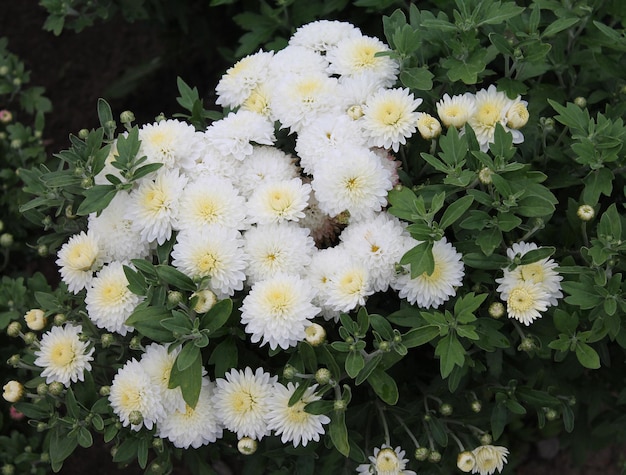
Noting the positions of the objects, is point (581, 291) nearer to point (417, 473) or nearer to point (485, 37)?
point (417, 473)

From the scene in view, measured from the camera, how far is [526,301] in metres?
1.94

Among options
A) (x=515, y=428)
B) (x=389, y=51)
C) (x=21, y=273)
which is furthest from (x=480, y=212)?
(x=21, y=273)

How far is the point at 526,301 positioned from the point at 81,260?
50.4 inches

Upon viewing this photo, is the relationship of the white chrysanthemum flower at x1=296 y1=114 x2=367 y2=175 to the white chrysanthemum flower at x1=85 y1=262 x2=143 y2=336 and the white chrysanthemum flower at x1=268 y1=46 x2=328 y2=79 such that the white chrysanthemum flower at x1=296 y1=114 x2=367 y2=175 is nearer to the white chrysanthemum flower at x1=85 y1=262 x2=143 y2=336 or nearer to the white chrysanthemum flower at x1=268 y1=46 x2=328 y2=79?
the white chrysanthemum flower at x1=268 y1=46 x2=328 y2=79

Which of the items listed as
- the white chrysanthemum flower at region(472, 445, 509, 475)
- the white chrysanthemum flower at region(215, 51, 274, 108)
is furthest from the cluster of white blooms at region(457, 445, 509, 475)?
the white chrysanthemum flower at region(215, 51, 274, 108)

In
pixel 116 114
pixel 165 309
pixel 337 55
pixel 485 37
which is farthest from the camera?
pixel 116 114

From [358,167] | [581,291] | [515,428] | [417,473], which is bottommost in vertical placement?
[515,428]

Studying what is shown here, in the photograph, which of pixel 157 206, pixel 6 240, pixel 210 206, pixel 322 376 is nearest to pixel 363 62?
pixel 210 206

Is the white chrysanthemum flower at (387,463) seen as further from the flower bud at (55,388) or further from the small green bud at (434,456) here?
the flower bud at (55,388)

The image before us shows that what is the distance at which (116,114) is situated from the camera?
4.06 metres

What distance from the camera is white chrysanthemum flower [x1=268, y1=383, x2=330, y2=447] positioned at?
194 centimetres

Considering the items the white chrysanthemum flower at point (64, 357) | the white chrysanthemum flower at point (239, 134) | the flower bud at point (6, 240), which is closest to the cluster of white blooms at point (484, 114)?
the white chrysanthemum flower at point (239, 134)

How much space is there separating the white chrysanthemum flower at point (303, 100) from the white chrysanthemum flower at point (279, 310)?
51 centimetres

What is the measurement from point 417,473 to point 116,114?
2754mm
